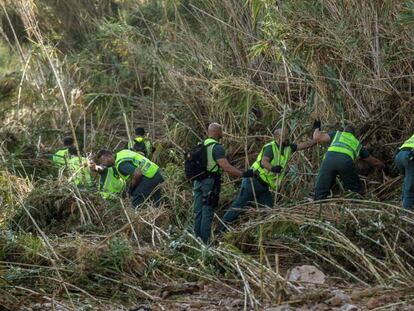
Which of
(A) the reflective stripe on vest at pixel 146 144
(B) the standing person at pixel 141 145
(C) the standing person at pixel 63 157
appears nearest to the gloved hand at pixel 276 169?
(C) the standing person at pixel 63 157

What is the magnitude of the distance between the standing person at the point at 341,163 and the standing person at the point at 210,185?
3.31 ft

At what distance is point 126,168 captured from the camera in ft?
36.9

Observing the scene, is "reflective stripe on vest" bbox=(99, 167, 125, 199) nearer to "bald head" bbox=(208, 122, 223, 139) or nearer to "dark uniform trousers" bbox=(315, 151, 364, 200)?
"bald head" bbox=(208, 122, 223, 139)

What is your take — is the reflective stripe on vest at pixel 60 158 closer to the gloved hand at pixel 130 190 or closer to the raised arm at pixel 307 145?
the gloved hand at pixel 130 190

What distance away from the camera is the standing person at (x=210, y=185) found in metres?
9.63

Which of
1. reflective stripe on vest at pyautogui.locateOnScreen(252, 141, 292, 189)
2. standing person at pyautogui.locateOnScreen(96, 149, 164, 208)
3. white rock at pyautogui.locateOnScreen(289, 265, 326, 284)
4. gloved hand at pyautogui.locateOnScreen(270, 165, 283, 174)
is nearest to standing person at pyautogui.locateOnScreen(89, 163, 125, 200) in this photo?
standing person at pyautogui.locateOnScreen(96, 149, 164, 208)

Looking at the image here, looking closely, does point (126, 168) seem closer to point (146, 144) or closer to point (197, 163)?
point (197, 163)

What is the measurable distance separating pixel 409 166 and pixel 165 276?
10.1 feet

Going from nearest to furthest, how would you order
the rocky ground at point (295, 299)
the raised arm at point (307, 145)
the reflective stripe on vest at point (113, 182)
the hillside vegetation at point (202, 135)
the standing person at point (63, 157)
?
the rocky ground at point (295, 299) < the hillside vegetation at point (202, 135) < the raised arm at point (307, 145) < the reflective stripe on vest at point (113, 182) < the standing person at point (63, 157)

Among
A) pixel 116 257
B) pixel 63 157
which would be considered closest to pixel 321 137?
pixel 116 257

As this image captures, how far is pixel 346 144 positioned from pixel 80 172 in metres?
3.85

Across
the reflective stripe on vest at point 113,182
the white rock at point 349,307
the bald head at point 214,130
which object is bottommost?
the reflective stripe on vest at point 113,182

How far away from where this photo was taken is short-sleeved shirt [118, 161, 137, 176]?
1123 cm

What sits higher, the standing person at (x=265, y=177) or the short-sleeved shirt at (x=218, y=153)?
the short-sleeved shirt at (x=218, y=153)
